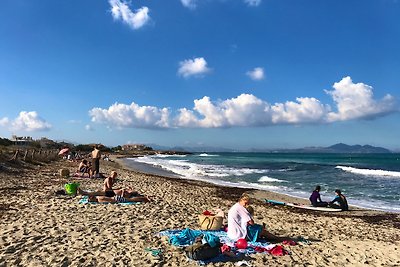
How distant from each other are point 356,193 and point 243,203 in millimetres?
17468

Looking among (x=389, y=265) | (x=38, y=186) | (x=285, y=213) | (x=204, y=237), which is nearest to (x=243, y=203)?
(x=204, y=237)

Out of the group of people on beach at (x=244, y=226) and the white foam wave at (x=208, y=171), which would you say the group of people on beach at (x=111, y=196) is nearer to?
the group of people on beach at (x=244, y=226)

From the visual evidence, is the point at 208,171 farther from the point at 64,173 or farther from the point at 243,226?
the point at 243,226

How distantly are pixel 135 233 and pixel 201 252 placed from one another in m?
2.27

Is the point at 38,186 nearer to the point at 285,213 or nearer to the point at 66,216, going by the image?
the point at 66,216

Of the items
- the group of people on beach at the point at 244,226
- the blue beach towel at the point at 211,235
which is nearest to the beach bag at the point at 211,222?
the blue beach towel at the point at 211,235

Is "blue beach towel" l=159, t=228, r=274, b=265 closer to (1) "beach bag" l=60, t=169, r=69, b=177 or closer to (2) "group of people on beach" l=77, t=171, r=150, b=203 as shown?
(2) "group of people on beach" l=77, t=171, r=150, b=203

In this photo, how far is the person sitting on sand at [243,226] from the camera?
8.18 meters

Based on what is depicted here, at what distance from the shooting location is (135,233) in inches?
334

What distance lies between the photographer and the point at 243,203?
27.4 feet

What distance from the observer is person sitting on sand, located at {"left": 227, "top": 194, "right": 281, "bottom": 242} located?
8.18m

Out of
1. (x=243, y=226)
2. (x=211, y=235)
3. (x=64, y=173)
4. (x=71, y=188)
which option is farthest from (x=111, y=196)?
(x=64, y=173)

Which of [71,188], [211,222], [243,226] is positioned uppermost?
[71,188]

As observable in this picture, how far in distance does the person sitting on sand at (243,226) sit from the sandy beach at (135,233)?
2.55 ft
